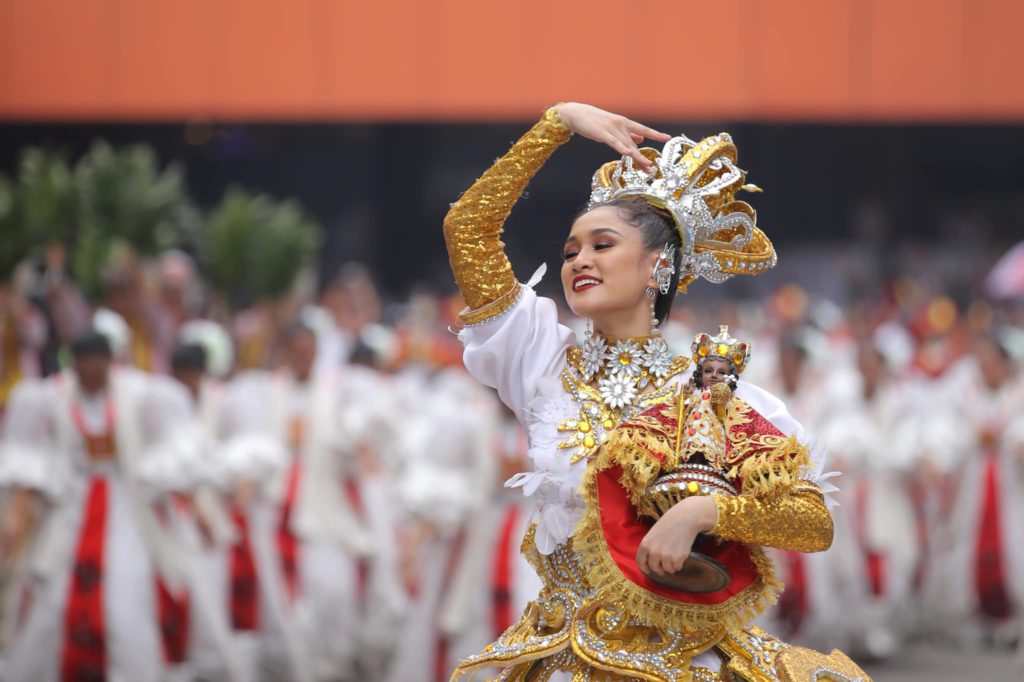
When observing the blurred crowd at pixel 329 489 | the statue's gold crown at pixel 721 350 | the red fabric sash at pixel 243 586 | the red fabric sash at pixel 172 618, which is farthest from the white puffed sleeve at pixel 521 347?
the red fabric sash at pixel 243 586

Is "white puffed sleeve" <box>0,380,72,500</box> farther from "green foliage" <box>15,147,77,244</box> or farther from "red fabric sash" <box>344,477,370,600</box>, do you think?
"green foliage" <box>15,147,77,244</box>

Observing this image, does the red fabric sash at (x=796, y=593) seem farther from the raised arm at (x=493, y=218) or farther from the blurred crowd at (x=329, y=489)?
the raised arm at (x=493, y=218)

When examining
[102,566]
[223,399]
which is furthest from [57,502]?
[223,399]

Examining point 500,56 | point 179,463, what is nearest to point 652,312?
point 179,463

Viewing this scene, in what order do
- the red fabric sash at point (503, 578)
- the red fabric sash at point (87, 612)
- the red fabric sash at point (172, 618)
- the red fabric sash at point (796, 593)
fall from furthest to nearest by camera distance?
the red fabric sash at point (796, 593) < the red fabric sash at point (503, 578) < the red fabric sash at point (172, 618) < the red fabric sash at point (87, 612)

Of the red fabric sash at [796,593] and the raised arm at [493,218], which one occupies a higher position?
the raised arm at [493,218]

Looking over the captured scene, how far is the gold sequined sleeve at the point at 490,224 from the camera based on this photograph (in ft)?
14.2

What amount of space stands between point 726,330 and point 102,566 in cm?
514

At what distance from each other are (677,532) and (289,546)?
7093 mm

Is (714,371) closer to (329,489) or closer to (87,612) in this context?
(87,612)

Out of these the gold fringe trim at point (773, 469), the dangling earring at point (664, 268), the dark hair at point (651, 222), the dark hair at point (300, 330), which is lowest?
the dark hair at point (300, 330)

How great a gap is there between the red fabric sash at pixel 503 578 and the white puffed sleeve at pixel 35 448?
2.19 metres

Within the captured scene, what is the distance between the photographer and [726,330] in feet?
13.5

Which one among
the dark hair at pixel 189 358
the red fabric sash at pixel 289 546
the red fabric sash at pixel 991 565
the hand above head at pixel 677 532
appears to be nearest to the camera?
the hand above head at pixel 677 532
